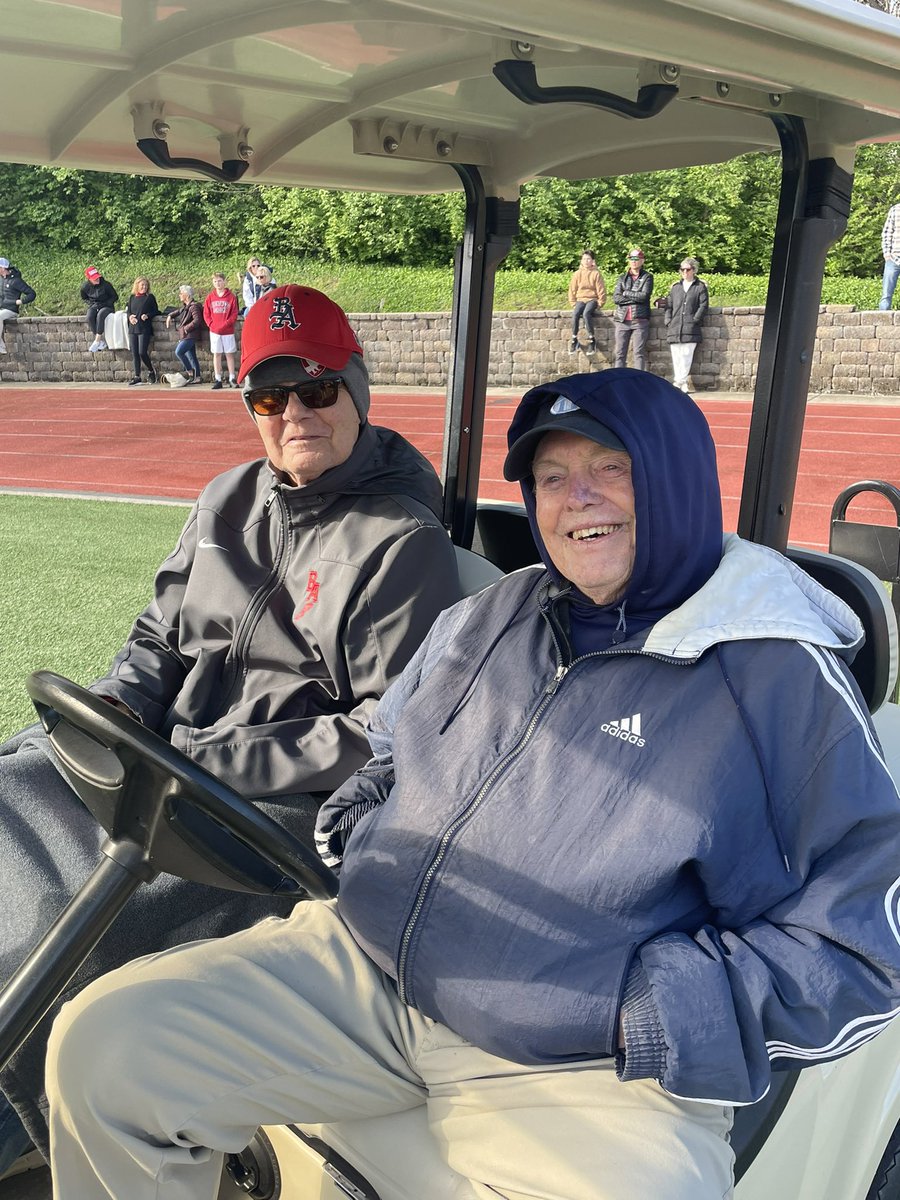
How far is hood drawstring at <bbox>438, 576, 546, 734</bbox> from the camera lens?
1.64 metres

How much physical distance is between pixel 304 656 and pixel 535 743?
0.83 meters

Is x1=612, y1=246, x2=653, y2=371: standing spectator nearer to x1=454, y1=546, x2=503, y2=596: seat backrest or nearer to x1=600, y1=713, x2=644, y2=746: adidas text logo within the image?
x1=454, y1=546, x2=503, y2=596: seat backrest

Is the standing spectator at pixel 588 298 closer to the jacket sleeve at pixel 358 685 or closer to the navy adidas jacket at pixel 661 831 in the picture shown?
the jacket sleeve at pixel 358 685

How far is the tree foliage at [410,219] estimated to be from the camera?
8.02 meters

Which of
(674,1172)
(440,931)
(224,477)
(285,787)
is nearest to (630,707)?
(440,931)

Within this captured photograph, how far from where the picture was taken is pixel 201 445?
13.3 meters

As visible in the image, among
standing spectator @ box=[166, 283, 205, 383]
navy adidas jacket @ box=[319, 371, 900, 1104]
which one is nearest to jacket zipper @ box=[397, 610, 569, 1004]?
navy adidas jacket @ box=[319, 371, 900, 1104]

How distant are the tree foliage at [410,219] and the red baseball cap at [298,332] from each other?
920 mm

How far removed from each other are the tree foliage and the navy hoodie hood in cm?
71

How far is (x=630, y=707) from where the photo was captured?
4.77 feet

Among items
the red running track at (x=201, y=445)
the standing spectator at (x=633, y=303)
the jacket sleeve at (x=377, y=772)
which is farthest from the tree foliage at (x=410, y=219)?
the red running track at (x=201, y=445)

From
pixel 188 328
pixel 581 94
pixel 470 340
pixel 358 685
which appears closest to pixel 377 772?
pixel 358 685

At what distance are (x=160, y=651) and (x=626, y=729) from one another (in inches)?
54.6

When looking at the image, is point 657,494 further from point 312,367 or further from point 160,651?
point 160,651
